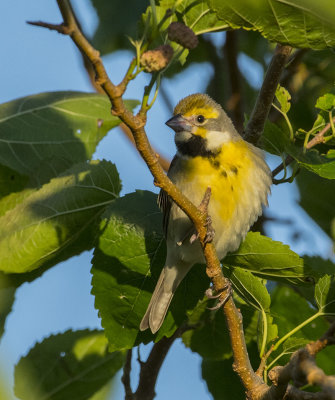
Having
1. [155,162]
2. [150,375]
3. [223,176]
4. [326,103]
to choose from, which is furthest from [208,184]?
[155,162]

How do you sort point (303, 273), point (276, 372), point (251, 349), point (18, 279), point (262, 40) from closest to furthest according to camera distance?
point (276, 372)
point (303, 273)
point (18, 279)
point (251, 349)
point (262, 40)

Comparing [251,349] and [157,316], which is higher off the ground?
[157,316]

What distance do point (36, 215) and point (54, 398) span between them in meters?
0.85

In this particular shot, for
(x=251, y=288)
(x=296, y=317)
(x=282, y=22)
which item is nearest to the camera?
(x=282, y=22)

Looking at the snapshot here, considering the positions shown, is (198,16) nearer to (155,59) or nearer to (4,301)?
(155,59)

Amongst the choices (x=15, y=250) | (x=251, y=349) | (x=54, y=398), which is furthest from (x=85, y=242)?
(x=251, y=349)

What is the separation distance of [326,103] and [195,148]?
81 cm

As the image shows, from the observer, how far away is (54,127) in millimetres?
3465

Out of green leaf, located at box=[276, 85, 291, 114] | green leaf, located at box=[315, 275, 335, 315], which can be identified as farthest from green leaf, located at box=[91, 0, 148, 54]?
Result: green leaf, located at box=[315, 275, 335, 315]

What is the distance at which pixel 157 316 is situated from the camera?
120 inches

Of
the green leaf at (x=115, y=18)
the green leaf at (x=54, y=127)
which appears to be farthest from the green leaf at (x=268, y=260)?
the green leaf at (x=115, y=18)

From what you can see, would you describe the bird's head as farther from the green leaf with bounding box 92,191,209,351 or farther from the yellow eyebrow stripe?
the green leaf with bounding box 92,191,209,351

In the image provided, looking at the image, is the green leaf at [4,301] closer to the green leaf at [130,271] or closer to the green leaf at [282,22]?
the green leaf at [130,271]

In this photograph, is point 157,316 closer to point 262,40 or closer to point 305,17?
point 305,17
